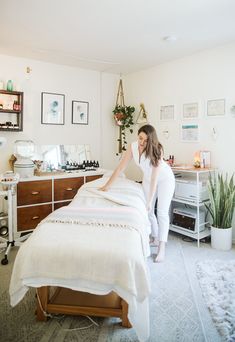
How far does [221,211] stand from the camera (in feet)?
9.36

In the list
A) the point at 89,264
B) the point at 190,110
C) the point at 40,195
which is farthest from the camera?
the point at 190,110

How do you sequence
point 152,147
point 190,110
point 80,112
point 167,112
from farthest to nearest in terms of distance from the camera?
1. point 80,112
2. point 167,112
3. point 190,110
4. point 152,147

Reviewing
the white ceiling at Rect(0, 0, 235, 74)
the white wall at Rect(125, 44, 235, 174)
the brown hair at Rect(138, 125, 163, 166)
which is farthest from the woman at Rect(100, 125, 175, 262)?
the white ceiling at Rect(0, 0, 235, 74)

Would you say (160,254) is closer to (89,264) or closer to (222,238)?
(222,238)

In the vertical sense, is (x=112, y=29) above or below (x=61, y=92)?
above

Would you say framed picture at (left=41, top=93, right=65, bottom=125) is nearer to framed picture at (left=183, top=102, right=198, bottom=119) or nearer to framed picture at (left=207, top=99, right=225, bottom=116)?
framed picture at (left=183, top=102, right=198, bottom=119)

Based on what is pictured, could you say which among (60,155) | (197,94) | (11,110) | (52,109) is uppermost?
(197,94)

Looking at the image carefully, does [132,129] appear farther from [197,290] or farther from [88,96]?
[197,290]

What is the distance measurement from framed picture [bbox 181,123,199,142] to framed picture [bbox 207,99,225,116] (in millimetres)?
255

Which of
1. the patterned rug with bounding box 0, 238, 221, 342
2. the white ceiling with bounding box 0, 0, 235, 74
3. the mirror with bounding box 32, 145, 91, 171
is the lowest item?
the patterned rug with bounding box 0, 238, 221, 342

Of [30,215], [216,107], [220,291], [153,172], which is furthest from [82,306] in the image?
[216,107]

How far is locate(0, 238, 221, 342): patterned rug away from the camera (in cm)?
155

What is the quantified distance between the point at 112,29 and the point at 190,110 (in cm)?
143

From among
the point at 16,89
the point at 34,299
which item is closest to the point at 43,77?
the point at 16,89
